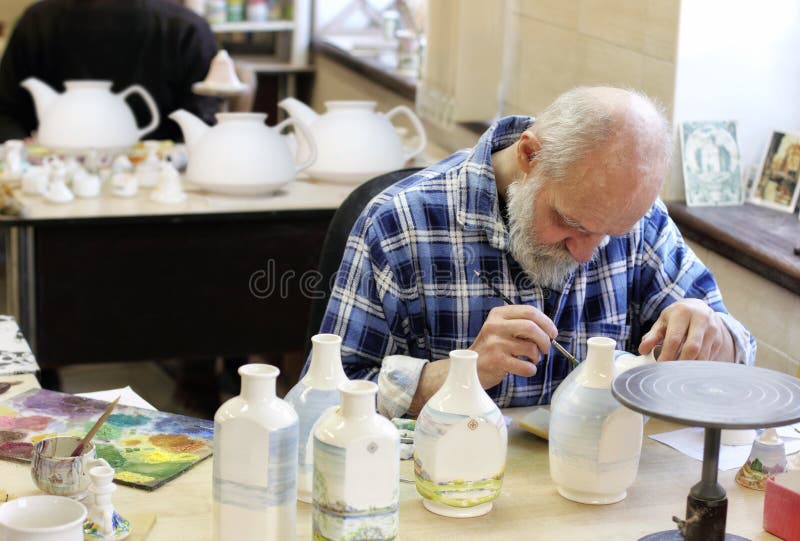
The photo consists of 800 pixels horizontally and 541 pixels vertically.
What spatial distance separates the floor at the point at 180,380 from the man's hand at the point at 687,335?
1963mm

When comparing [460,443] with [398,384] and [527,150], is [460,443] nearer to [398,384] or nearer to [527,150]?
[398,384]

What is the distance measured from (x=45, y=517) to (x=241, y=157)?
1874mm

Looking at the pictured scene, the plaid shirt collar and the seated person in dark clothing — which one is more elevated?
the seated person in dark clothing

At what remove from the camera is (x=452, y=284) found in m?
1.88

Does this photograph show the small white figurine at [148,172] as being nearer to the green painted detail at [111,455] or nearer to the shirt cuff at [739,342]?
the green painted detail at [111,455]

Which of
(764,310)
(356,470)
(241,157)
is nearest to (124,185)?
(241,157)

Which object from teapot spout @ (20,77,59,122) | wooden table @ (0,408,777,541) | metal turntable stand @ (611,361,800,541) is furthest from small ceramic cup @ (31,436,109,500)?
teapot spout @ (20,77,59,122)

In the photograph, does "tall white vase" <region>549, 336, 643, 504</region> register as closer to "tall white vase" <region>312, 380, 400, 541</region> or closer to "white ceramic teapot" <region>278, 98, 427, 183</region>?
"tall white vase" <region>312, 380, 400, 541</region>

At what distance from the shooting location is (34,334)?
293 centimetres

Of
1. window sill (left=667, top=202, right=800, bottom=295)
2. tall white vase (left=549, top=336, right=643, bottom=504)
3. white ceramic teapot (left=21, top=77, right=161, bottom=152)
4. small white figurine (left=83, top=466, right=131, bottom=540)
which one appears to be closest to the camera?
small white figurine (left=83, top=466, right=131, bottom=540)

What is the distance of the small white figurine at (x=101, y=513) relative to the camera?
1300 mm

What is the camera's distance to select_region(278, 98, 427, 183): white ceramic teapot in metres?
3.15

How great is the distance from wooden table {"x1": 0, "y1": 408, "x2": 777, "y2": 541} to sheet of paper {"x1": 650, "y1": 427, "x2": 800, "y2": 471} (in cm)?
4

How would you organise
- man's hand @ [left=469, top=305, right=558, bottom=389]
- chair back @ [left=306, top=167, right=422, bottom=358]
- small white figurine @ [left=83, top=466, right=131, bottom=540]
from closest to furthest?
small white figurine @ [left=83, top=466, right=131, bottom=540] < man's hand @ [left=469, top=305, right=558, bottom=389] < chair back @ [left=306, top=167, right=422, bottom=358]
